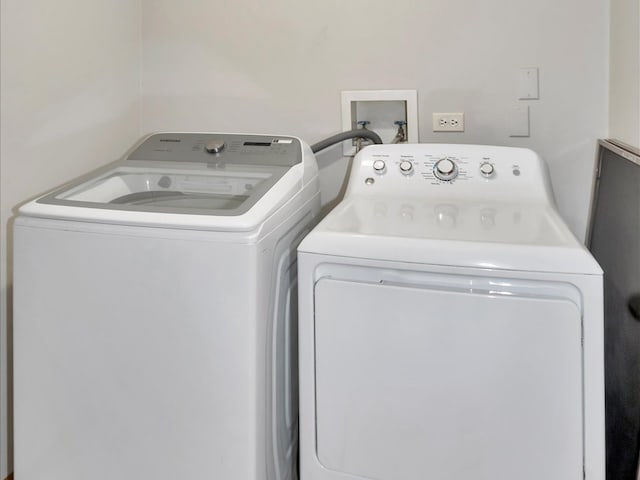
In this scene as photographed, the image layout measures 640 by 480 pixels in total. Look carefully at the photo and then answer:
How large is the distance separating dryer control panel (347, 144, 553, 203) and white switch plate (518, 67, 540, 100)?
0.97ft

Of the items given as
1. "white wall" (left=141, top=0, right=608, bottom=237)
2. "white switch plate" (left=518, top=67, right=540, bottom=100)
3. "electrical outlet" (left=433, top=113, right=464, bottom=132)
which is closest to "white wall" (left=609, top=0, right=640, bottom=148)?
"white wall" (left=141, top=0, right=608, bottom=237)

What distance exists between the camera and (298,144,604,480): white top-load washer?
98 centimetres

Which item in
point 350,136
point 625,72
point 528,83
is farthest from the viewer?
point 350,136

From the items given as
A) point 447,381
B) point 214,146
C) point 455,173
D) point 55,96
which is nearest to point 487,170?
point 455,173

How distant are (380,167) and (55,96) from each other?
3.58 feet

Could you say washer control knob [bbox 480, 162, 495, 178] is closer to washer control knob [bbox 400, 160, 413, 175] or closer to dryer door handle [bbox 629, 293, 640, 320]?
washer control knob [bbox 400, 160, 413, 175]

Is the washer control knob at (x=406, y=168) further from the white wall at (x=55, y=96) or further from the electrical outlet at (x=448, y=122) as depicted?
the white wall at (x=55, y=96)

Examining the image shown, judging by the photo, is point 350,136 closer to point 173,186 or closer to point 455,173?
point 455,173

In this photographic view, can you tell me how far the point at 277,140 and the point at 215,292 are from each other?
682mm

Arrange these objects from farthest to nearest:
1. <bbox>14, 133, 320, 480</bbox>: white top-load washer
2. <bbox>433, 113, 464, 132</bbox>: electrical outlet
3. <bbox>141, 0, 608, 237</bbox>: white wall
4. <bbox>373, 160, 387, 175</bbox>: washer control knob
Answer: <bbox>433, 113, 464, 132</bbox>: electrical outlet, <bbox>141, 0, 608, 237</bbox>: white wall, <bbox>373, 160, 387, 175</bbox>: washer control knob, <bbox>14, 133, 320, 480</bbox>: white top-load washer

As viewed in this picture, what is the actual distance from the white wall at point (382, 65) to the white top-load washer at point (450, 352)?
A: 676mm

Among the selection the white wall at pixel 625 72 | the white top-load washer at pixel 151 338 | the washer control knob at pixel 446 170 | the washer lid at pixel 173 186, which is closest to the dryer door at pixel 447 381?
the white top-load washer at pixel 151 338

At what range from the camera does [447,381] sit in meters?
1.05

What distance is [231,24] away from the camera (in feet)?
6.54
